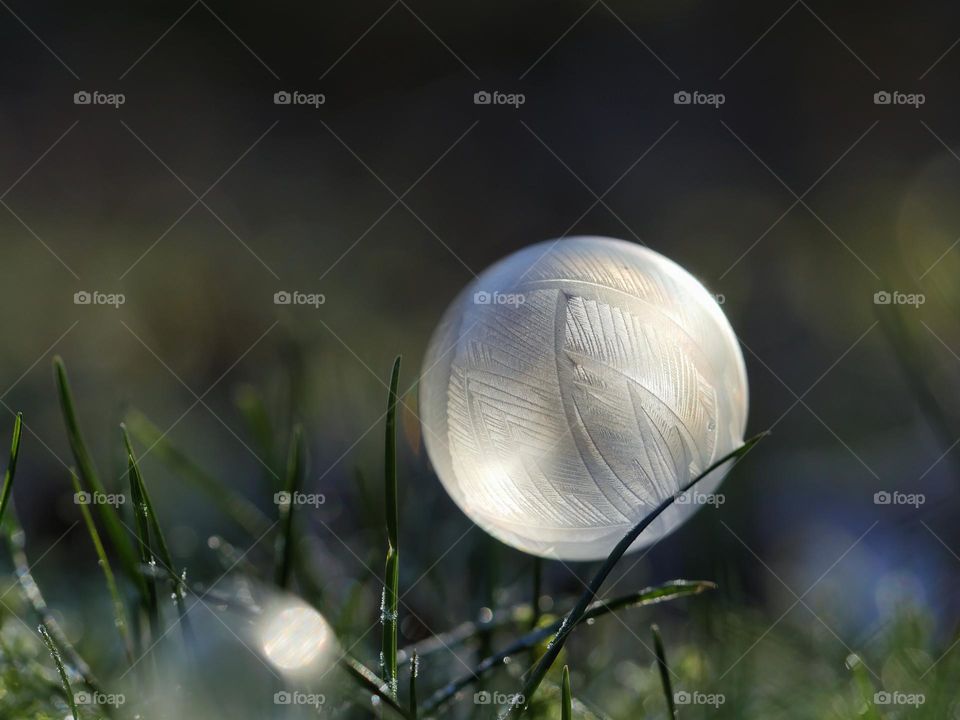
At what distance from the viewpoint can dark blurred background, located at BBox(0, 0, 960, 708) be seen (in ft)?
7.66

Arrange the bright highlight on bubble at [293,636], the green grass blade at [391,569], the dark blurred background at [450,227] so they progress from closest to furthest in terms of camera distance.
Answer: the green grass blade at [391,569] → the bright highlight on bubble at [293,636] → the dark blurred background at [450,227]

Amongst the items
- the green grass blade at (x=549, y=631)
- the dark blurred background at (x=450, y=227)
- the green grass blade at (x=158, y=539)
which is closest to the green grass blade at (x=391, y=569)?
the green grass blade at (x=549, y=631)

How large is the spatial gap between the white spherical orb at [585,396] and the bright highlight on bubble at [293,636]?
270mm

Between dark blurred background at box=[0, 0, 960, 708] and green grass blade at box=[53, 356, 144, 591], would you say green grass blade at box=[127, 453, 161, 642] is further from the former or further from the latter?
dark blurred background at box=[0, 0, 960, 708]

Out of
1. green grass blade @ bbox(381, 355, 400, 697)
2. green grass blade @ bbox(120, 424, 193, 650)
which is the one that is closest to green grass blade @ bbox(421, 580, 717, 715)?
green grass blade @ bbox(381, 355, 400, 697)

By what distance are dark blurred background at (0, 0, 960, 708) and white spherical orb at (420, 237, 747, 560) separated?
0.19 metres

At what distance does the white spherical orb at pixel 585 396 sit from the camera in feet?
4.07

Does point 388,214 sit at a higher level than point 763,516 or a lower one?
higher

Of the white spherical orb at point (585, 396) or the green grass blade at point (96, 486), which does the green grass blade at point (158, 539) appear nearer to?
the green grass blade at point (96, 486)

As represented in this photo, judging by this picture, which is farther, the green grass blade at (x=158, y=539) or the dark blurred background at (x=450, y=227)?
the dark blurred background at (x=450, y=227)

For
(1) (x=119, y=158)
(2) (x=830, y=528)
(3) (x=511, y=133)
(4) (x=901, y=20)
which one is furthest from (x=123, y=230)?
(4) (x=901, y=20)

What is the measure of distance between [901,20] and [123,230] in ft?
15.5

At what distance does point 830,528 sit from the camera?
2.66 m

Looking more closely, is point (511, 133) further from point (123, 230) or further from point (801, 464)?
point (801, 464)
